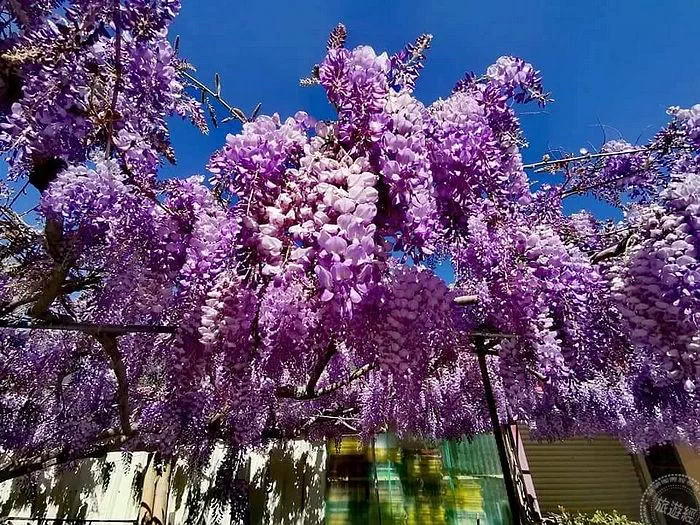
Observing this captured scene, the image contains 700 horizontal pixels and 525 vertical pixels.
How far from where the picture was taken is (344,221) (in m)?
1.28

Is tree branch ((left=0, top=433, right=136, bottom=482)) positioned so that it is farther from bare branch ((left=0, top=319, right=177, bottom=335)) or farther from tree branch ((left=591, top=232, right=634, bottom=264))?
tree branch ((left=591, top=232, right=634, bottom=264))

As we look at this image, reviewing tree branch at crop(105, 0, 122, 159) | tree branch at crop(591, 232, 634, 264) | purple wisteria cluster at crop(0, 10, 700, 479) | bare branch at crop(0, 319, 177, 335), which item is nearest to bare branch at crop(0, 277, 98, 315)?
purple wisteria cluster at crop(0, 10, 700, 479)

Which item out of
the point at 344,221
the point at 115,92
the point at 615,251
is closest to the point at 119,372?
the point at 115,92

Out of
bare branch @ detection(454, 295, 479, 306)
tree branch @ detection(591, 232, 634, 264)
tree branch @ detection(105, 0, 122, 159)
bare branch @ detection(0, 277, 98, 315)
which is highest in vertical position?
tree branch @ detection(105, 0, 122, 159)

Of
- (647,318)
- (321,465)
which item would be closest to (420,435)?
(321,465)

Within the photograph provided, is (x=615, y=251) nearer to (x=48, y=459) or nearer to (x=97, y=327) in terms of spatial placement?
(x=97, y=327)

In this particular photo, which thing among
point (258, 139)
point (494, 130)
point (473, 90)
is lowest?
point (258, 139)

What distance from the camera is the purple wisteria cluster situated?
1528 millimetres

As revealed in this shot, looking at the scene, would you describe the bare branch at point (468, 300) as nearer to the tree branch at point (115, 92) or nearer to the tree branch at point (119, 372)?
the tree branch at point (115, 92)

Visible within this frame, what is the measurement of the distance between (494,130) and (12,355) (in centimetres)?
593

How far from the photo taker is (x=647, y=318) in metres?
1.80

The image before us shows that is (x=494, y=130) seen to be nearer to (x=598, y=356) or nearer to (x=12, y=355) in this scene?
(x=598, y=356)

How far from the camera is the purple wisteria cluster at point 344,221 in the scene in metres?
1.53

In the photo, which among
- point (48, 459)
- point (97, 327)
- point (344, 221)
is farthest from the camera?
point (48, 459)
